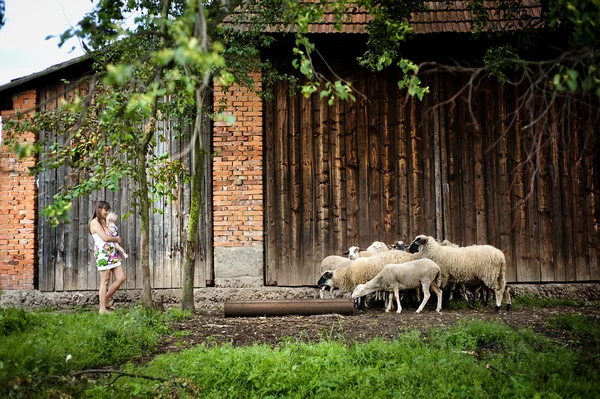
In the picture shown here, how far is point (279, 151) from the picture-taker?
429 inches

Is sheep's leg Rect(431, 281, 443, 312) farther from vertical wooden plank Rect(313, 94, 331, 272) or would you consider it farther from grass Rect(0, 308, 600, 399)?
vertical wooden plank Rect(313, 94, 331, 272)

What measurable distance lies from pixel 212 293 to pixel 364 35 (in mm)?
5730

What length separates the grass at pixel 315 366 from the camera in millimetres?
5527

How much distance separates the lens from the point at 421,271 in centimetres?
916

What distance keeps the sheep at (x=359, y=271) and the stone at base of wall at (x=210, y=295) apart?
89 centimetres

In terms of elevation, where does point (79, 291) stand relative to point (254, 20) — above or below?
below

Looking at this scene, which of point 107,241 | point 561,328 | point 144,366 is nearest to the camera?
point 144,366

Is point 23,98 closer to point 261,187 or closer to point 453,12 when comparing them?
point 261,187

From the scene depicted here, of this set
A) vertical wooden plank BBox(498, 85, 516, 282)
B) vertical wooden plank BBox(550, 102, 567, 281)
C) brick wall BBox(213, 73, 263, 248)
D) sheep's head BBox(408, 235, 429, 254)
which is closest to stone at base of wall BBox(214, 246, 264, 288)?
brick wall BBox(213, 73, 263, 248)

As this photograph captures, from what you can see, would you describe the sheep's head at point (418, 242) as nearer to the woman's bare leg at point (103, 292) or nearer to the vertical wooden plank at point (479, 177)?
the vertical wooden plank at point (479, 177)

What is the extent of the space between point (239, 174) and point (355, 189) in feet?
7.58

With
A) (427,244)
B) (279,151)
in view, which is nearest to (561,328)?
(427,244)

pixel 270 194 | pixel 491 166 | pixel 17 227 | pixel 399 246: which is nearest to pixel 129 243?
pixel 17 227

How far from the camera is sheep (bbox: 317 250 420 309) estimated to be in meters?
9.65
